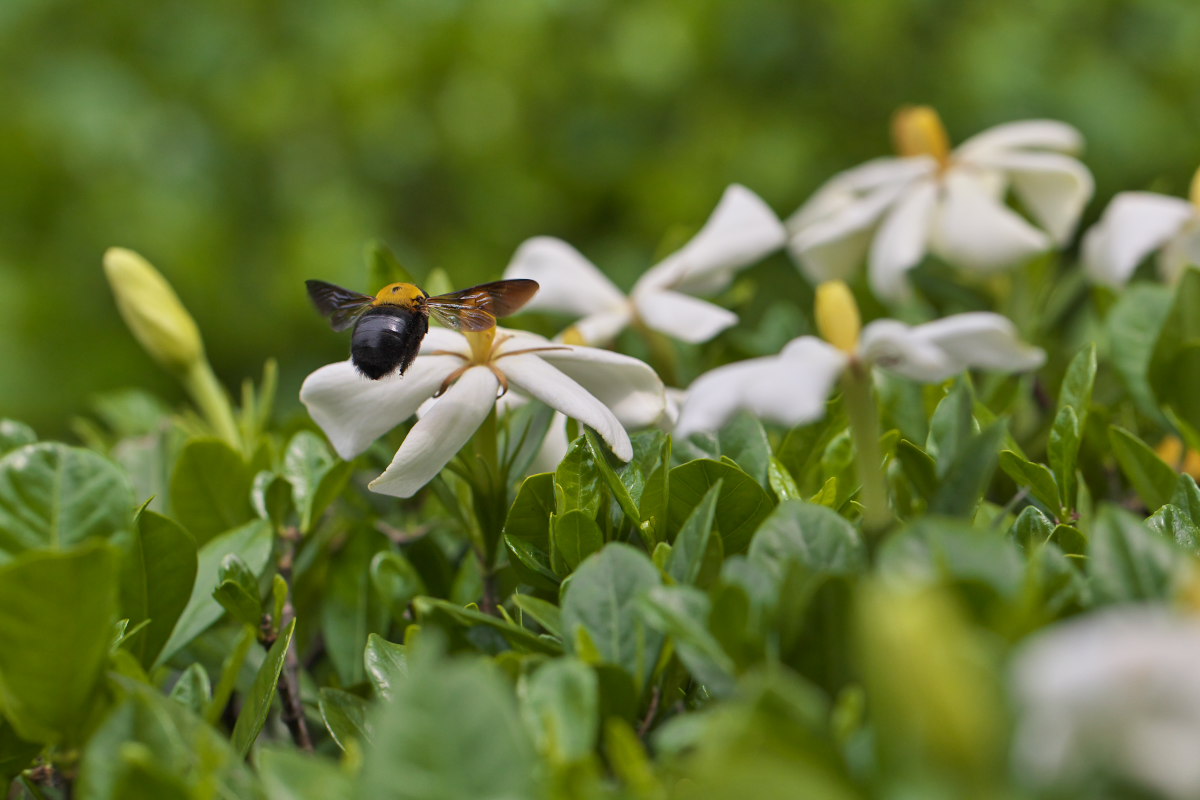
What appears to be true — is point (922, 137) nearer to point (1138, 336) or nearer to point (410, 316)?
point (1138, 336)

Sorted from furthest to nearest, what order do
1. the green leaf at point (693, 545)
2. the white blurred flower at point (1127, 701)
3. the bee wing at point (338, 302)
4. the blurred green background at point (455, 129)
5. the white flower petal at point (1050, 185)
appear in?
1. the blurred green background at point (455, 129)
2. the white flower petal at point (1050, 185)
3. the bee wing at point (338, 302)
4. the green leaf at point (693, 545)
5. the white blurred flower at point (1127, 701)

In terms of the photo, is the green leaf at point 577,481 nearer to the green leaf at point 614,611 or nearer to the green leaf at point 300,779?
the green leaf at point 614,611

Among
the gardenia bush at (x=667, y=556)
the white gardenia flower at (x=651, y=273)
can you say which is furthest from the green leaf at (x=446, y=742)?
the white gardenia flower at (x=651, y=273)

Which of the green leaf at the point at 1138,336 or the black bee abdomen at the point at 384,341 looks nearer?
the black bee abdomen at the point at 384,341

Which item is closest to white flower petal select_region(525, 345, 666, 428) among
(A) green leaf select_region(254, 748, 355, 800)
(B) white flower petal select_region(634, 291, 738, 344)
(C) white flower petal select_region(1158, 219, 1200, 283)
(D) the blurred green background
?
(B) white flower petal select_region(634, 291, 738, 344)

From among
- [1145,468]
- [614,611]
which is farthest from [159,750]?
[1145,468]

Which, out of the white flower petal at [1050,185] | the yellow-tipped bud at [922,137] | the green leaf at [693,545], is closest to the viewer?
the green leaf at [693,545]
